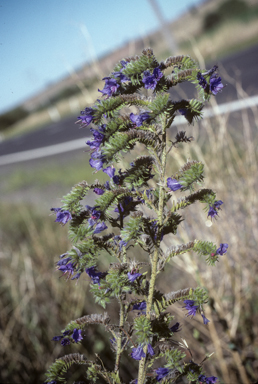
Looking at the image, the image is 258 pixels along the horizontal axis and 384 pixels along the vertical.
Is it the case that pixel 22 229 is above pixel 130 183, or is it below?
above

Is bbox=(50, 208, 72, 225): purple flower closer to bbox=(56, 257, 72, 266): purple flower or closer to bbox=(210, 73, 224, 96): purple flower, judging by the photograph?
bbox=(56, 257, 72, 266): purple flower

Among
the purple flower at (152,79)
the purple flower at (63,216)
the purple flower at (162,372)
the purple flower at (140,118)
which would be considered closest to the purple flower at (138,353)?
the purple flower at (162,372)

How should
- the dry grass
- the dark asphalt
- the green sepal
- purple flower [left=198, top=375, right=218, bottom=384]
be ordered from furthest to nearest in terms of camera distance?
the dark asphalt < the dry grass < purple flower [left=198, top=375, right=218, bottom=384] < the green sepal

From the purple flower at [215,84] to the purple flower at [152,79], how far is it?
15cm

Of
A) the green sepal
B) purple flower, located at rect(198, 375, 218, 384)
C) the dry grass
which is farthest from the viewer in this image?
the dry grass

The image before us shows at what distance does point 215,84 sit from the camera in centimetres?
97

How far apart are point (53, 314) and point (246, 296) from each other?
1.64m

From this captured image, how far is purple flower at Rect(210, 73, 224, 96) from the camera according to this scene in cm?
96

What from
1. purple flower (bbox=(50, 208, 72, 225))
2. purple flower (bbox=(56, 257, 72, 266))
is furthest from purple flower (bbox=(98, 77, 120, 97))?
purple flower (bbox=(56, 257, 72, 266))

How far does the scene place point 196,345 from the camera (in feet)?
8.14

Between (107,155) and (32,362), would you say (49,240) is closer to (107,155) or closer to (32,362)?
(32,362)

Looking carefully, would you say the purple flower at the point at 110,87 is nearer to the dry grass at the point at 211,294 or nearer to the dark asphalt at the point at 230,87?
the dry grass at the point at 211,294

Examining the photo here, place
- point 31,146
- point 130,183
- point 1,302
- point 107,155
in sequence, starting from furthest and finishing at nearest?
1. point 31,146
2. point 1,302
3. point 130,183
4. point 107,155

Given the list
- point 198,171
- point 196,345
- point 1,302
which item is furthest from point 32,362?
point 198,171
